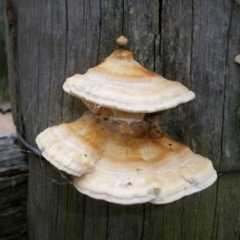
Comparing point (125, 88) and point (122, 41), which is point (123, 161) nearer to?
point (125, 88)

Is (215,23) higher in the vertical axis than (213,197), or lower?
higher

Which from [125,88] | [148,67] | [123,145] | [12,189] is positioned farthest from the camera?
[12,189]

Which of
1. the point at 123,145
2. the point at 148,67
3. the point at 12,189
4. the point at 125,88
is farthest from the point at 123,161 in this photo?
the point at 12,189

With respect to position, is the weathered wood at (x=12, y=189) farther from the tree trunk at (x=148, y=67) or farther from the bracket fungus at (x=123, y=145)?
the bracket fungus at (x=123, y=145)

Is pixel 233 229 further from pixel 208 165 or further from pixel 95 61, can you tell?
pixel 95 61

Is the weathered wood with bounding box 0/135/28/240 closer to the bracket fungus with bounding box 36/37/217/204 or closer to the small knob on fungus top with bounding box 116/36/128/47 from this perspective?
the bracket fungus with bounding box 36/37/217/204

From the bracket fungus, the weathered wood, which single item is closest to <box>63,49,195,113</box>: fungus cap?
the bracket fungus

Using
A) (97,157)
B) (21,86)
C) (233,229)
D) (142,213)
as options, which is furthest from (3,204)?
(233,229)
